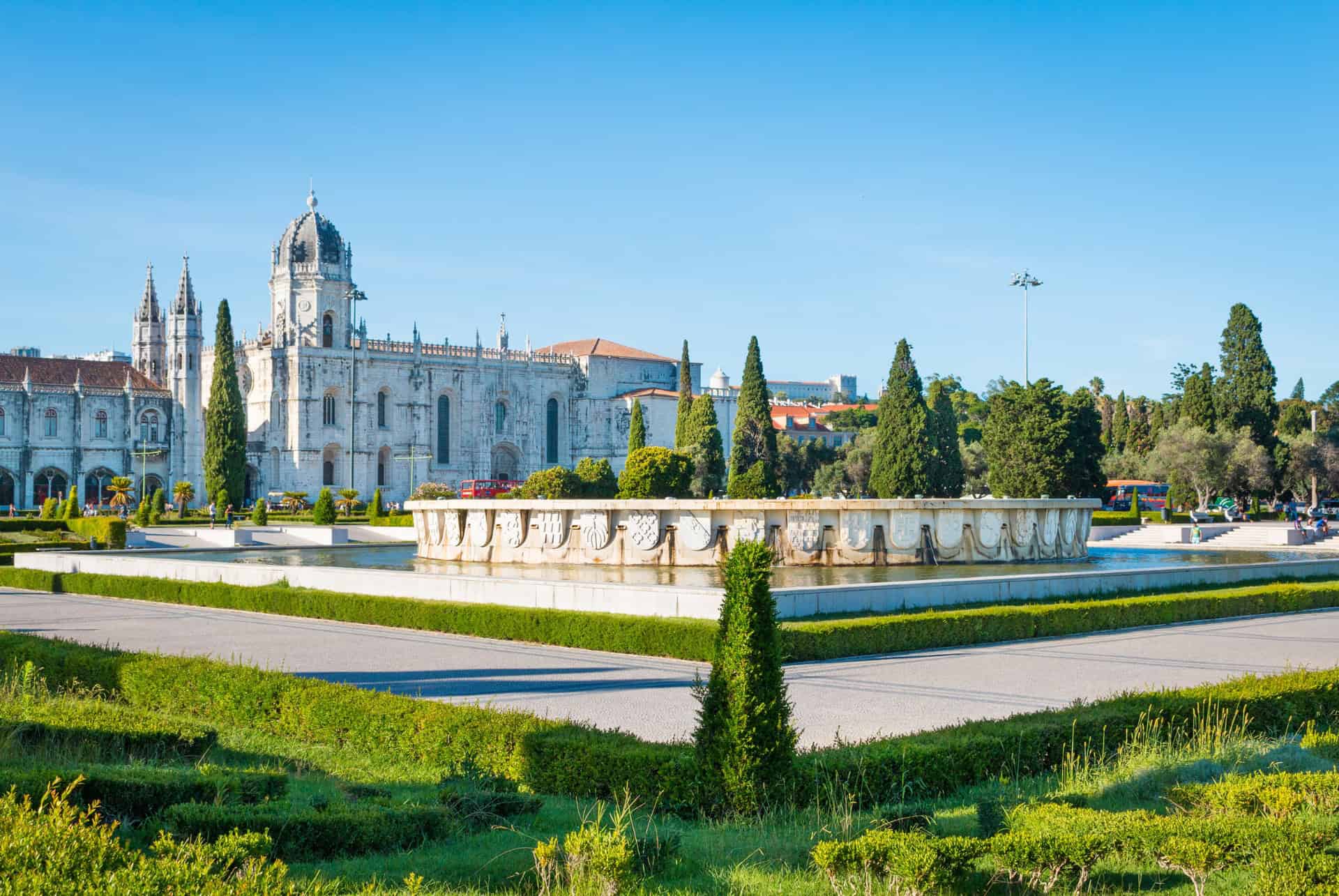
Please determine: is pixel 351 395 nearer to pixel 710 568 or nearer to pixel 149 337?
pixel 149 337

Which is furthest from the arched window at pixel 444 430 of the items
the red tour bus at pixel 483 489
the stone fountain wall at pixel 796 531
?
the stone fountain wall at pixel 796 531

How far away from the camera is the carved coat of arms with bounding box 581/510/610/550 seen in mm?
19172

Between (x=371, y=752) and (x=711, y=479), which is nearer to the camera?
(x=371, y=752)

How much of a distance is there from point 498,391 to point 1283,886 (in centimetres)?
6631

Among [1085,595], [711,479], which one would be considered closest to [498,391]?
[711,479]

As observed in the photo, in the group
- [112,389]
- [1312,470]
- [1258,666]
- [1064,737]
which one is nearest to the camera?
[1064,737]

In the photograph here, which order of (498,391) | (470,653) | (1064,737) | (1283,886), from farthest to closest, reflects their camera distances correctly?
(498,391) → (470,653) → (1064,737) → (1283,886)

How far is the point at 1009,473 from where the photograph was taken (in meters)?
42.3

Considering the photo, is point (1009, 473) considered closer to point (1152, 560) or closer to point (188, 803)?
point (1152, 560)

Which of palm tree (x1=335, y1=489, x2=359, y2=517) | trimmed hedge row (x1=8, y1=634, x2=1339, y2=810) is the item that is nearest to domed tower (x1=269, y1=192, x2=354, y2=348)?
palm tree (x1=335, y1=489, x2=359, y2=517)

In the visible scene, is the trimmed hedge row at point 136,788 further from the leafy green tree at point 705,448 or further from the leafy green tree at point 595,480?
the leafy green tree at point 705,448

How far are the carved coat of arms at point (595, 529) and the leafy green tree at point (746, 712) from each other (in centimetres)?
1329

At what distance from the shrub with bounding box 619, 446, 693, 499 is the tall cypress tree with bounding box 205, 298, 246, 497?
649 inches

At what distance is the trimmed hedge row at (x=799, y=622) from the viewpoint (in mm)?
11969
